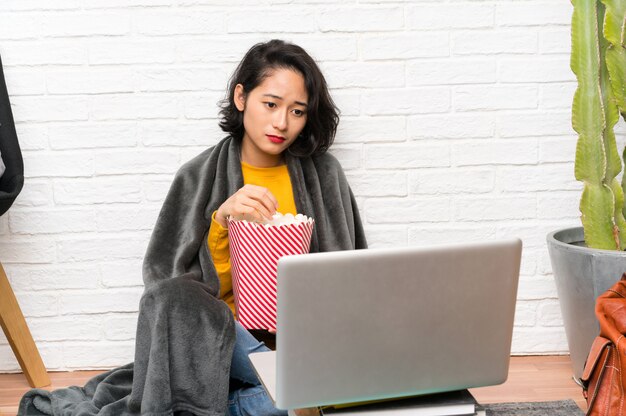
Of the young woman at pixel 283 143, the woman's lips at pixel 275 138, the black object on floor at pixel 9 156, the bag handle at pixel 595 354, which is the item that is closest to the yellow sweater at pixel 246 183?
the young woman at pixel 283 143

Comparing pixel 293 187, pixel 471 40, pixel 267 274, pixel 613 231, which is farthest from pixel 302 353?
pixel 471 40

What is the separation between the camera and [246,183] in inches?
83.0

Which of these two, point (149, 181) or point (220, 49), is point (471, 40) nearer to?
point (220, 49)

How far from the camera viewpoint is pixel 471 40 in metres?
2.27

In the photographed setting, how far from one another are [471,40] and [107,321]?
1367 millimetres

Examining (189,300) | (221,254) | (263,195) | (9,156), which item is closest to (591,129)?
(263,195)

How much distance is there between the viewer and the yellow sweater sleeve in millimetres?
1986

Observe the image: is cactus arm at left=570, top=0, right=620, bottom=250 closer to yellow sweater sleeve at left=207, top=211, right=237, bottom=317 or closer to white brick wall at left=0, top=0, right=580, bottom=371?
white brick wall at left=0, top=0, right=580, bottom=371

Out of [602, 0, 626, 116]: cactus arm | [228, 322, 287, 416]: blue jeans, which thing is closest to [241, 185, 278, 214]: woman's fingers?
[228, 322, 287, 416]: blue jeans

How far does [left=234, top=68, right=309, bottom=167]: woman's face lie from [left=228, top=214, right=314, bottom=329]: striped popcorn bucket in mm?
257

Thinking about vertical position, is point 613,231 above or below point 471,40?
below

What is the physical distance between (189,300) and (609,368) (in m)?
0.91

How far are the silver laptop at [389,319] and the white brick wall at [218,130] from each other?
119cm

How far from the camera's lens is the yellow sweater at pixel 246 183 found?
6.56ft
